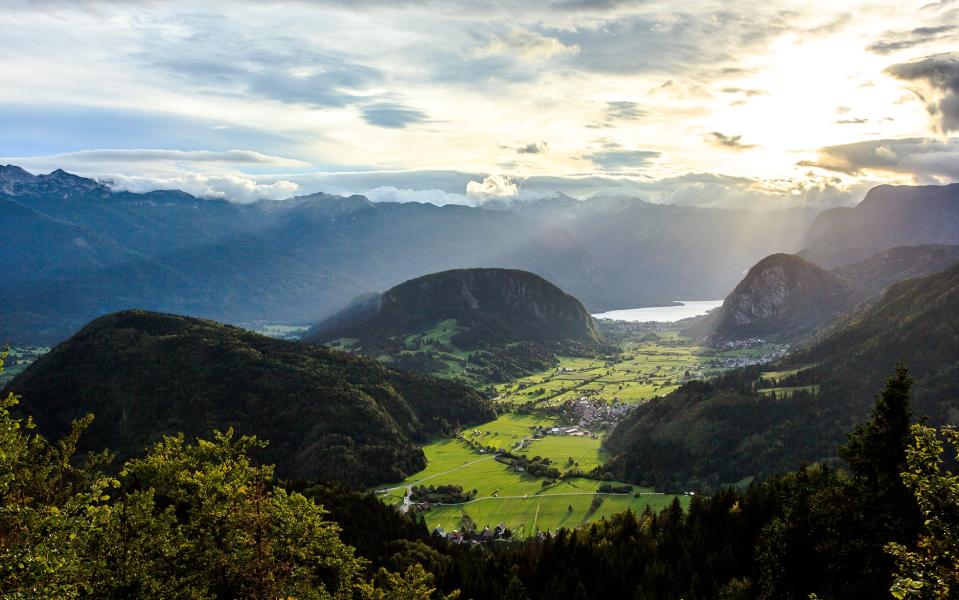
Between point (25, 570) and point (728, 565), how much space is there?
7173cm

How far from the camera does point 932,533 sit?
17.1 m

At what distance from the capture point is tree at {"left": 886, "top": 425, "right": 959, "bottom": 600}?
15.3 metres

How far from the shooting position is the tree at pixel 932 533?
601 inches

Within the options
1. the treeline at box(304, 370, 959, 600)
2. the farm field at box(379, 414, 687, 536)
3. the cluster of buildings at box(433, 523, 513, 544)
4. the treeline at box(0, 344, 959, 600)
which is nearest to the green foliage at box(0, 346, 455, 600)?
the treeline at box(0, 344, 959, 600)

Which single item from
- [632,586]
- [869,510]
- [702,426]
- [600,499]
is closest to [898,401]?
[869,510]

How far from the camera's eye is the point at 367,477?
6688 inches

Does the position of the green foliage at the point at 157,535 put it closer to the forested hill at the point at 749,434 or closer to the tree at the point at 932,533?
the tree at the point at 932,533

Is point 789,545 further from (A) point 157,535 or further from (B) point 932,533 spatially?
(A) point 157,535

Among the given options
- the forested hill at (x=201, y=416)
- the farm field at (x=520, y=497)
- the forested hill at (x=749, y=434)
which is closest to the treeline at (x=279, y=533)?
the farm field at (x=520, y=497)

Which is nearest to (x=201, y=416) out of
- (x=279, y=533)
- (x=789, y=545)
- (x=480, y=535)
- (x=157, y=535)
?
(x=480, y=535)

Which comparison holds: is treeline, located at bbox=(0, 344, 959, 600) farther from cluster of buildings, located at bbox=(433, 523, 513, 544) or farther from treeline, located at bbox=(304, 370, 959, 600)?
cluster of buildings, located at bbox=(433, 523, 513, 544)

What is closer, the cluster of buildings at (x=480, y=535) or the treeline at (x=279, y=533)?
the treeline at (x=279, y=533)

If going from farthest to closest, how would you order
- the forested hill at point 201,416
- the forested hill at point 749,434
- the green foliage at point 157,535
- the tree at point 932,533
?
the forested hill at point 201,416, the forested hill at point 749,434, the green foliage at point 157,535, the tree at point 932,533

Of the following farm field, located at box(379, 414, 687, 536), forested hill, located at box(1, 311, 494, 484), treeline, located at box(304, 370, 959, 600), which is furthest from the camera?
forested hill, located at box(1, 311, 494, 484)
